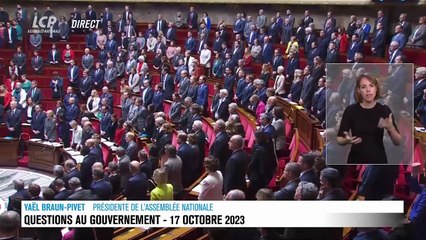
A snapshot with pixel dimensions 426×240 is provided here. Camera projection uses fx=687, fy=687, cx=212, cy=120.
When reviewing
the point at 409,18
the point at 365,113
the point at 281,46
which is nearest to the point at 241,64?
the point at 281,46

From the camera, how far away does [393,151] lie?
4.14 metres

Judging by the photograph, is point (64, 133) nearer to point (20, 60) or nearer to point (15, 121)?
point (15, 121)

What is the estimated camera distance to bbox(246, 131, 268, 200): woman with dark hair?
16.0 ft

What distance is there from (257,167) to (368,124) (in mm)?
1031

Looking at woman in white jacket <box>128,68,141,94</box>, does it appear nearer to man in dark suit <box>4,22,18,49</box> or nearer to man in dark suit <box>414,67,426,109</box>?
man in dark suit <box>4,22,18,49</box>

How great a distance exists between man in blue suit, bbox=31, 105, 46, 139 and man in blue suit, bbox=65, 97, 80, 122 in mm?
310

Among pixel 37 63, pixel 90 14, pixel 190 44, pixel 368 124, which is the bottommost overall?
pixel 368 124

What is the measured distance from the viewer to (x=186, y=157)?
5.47 meters

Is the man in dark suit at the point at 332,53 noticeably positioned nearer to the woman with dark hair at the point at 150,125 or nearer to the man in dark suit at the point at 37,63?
the woman with dark hair at the point at 150,125

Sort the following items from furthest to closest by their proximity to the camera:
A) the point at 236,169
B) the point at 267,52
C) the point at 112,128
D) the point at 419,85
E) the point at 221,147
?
the point at 267,52 < the point at 112,128 < the point at 419,85 < the point at 221,147 < the point at 236,169

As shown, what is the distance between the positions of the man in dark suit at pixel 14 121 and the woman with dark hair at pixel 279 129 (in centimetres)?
445

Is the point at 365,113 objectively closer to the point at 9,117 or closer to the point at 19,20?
the point at 9,117

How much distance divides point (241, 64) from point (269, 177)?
4130 mm

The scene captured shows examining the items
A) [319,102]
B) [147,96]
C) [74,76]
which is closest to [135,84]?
[147,96]
